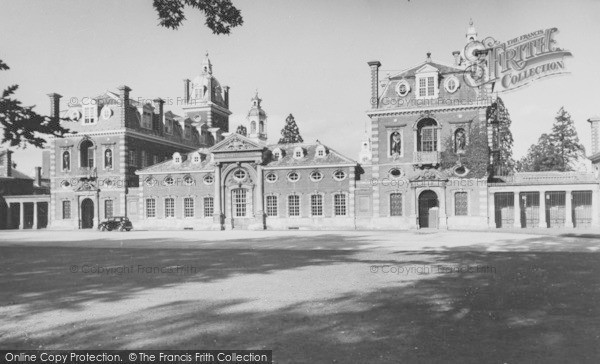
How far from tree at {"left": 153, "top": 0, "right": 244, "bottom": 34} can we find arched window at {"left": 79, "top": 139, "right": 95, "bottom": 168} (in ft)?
135

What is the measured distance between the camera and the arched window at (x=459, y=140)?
37969 mm

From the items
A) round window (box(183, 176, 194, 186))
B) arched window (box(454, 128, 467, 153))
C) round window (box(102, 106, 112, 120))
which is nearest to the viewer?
arched window (box(454, 128, 467, 153))

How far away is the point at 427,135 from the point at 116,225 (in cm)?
2553

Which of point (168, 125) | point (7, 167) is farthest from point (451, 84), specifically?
point (7, 167)

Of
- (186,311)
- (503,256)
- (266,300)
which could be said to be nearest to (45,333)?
(186,311)

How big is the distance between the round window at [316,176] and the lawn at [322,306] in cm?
2271

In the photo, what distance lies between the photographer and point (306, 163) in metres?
41.7

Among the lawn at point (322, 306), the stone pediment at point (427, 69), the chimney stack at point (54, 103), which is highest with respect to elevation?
the stone pediment at point (427, 69)

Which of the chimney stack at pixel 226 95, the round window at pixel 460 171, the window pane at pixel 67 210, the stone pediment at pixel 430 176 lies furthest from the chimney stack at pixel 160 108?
the round window at pixel 460 171

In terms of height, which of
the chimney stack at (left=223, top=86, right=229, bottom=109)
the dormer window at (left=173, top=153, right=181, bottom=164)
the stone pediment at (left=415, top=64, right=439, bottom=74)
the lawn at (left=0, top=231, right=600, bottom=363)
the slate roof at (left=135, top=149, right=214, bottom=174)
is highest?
the chimney stack at (left=223, top=86, right=229, bottom=109)

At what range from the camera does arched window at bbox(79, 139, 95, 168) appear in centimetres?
4800

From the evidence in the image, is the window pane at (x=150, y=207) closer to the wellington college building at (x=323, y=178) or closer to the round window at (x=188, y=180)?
the wellington college building at (x=323, y=178)

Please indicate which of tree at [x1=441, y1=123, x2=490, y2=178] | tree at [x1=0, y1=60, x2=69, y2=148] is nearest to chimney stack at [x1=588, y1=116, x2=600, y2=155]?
tree at [x1=441, y1=123, x2=490, y2=178]

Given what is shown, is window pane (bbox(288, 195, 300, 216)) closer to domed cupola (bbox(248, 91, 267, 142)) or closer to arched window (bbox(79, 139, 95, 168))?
domed cupola (bbox(248, 91, 267, 142))
